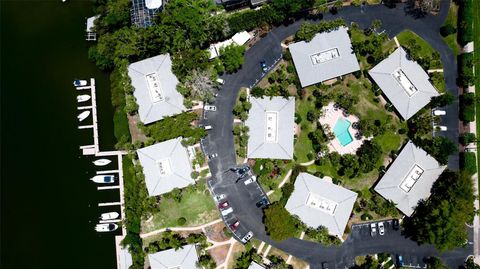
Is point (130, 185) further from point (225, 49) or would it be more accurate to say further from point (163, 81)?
point (225, 49)

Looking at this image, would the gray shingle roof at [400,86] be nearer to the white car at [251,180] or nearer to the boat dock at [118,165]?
the white car at [251,180]

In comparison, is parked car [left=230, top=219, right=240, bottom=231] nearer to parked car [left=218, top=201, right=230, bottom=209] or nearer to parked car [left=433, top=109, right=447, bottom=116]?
parked car [left=218, top=201, right=230, bottom=209]

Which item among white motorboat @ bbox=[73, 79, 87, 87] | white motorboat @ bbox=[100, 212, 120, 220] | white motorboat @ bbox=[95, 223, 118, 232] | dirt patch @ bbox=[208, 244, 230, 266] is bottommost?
dirt patch @ bbox=[208, 244, 230, 266]

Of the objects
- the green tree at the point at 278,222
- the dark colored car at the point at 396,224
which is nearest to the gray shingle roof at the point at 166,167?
the green tree at the point at 278,222

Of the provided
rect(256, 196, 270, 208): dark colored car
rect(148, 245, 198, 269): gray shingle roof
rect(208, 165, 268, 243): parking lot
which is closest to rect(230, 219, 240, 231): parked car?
rect(208, 165, 268, 243): parking lot

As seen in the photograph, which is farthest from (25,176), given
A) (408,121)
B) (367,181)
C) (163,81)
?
(408,121)
